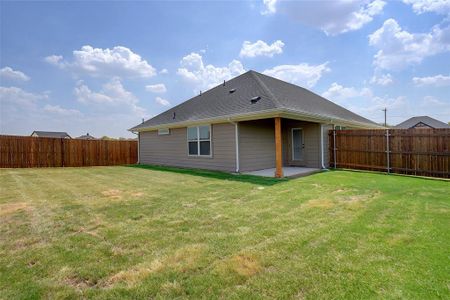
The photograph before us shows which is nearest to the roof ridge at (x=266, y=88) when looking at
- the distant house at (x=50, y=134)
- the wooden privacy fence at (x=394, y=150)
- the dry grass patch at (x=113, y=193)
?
the wooden privacy fence at (x=394, y=150)

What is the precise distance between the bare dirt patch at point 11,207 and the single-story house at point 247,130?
720 cm

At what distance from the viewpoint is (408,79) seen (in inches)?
703

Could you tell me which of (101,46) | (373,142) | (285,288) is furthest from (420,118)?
(285,288)

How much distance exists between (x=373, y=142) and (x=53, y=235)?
11629 millimetres

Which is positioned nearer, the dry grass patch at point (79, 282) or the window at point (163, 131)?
the dry grass patch at point (79, 282)

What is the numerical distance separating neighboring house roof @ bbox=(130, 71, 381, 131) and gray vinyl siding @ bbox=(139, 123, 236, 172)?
0.60 metres

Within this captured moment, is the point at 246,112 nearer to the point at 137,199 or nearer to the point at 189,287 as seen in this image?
the point at 137,199

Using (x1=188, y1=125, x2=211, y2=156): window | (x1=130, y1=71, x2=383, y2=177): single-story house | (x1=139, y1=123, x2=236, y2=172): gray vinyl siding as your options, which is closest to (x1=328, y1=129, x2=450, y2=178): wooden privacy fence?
(x1=130, y1=71, x2=383, y2=177): single-story house

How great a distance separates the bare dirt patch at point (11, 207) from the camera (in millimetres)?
5094

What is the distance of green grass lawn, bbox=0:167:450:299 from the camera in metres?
2.37

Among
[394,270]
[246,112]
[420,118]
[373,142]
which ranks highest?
[420,118]

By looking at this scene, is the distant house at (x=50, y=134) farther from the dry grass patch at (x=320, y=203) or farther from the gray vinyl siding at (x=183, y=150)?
the dry grass patch at (x=320, y=203)

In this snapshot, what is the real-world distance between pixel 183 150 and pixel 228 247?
1080 cm

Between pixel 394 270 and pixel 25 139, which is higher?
pixel 25 139
